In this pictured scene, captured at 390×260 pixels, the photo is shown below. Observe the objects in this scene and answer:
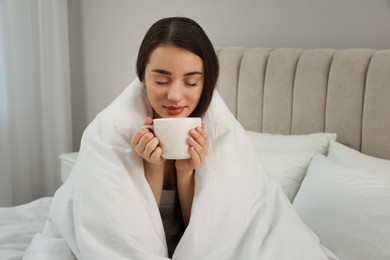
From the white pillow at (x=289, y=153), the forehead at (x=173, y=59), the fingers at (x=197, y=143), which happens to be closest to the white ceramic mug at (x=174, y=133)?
the fingers at (x=197, y=143)

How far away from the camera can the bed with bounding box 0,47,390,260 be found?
4.42ft

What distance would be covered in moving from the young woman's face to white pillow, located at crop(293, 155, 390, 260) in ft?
1.85

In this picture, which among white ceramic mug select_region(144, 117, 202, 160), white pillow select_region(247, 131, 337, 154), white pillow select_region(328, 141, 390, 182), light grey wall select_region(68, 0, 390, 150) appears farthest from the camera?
light grey wall select_region(68, 0, 390, 150)

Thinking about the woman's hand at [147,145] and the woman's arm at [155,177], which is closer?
the woman's hand at [147,145]

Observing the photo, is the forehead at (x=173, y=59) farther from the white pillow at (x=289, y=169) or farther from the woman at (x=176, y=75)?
the white pillow at (x=289, y=169)

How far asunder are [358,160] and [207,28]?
1.21 m

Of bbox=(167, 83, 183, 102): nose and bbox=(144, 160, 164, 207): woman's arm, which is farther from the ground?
bbox=(167, 83, 183, 102): nose

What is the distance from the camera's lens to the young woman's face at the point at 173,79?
111 cm

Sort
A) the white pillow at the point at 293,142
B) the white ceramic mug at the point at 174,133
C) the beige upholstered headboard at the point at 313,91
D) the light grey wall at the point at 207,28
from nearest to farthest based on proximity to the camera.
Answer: the white ceramic mug at the point at 174,133 < the beige upholstered headboard at the point at 313,91 < the white pillow at the point at 293,142 < the light grey wall at the point at 207,28

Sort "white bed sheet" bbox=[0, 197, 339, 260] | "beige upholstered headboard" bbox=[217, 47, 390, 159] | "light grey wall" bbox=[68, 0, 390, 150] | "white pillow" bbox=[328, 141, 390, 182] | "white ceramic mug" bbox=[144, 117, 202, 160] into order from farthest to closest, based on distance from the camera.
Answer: "light grey wall" bbox=[68, 0, 390, 150] < "beige upholstered headboard" bbox=[217, 47, 390, 159] < "white pillow" bbox=[328, 141, 390, 182] < "white bed sheet" bbox=[0, 197, 339, 260] < "white ceramic mug" bbox=[144, 117, 202, 160]

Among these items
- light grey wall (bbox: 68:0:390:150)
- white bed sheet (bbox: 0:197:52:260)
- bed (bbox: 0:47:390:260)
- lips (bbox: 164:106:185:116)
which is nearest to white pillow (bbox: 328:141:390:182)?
bed (bbox: 0:47:390:260)

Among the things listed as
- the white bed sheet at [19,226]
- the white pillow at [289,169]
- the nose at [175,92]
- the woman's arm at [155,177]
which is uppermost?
the nose at [175,92]

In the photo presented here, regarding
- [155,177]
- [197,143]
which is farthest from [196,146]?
[155,177]

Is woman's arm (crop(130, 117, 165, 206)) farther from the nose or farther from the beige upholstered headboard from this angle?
the beige upholstered headboard
